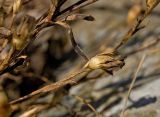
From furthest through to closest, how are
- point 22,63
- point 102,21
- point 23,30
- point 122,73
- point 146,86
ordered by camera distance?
point 102,21 → point 122,73 → point 146,86 → point 22,63 → point 23,30

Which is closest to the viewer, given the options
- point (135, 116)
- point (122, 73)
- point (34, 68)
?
point (135, 116)

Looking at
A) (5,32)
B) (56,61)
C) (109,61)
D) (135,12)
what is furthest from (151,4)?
(56,61)

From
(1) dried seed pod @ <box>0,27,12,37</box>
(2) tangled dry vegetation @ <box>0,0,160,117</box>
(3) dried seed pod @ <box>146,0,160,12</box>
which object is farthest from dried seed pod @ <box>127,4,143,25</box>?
(1) dried seed pod @ <box>0,27,12,37</box>

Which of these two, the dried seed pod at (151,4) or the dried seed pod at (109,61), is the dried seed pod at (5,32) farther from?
the dried seed pod at (151,4)

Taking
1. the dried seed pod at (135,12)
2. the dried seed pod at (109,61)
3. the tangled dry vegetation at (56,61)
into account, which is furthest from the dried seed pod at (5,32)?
the dried seed pod at (135,12)

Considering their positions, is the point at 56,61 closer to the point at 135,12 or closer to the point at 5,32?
the point at 135,12

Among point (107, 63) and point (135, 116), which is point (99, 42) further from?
point (107, 63)

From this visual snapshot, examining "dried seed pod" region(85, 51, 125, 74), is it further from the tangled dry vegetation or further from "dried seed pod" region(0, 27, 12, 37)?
"dried seed pod" region(0, 27, 12, 37)

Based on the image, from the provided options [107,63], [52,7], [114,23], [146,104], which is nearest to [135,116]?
[146,104]
